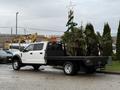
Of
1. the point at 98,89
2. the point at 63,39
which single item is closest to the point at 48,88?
the point at 98,89

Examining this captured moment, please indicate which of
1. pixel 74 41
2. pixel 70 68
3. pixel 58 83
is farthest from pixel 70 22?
pixel 58 83

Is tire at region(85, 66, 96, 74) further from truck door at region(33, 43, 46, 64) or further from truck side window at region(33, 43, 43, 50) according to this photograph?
truck side window at region(33, 43, 43, 50)

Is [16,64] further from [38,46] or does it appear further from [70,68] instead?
[70,68]

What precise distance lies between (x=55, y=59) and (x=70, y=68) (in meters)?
1.43

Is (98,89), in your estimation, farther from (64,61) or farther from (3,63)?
(3,63)

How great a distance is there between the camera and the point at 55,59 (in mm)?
21625

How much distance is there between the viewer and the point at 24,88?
13.6 meters

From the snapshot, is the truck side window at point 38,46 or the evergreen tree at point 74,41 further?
the evergreen tree at point 74,41

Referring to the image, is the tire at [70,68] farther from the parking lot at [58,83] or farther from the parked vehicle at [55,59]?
the parking lot at [58,83]

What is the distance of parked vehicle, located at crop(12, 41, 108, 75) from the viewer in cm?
2028

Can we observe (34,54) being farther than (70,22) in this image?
No

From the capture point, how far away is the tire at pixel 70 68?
67.2 feet

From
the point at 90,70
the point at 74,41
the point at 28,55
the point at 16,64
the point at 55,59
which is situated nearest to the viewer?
the point at 55,59

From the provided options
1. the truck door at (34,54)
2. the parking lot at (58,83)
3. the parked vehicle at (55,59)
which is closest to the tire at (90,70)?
the parked vehicle at (55,59)
